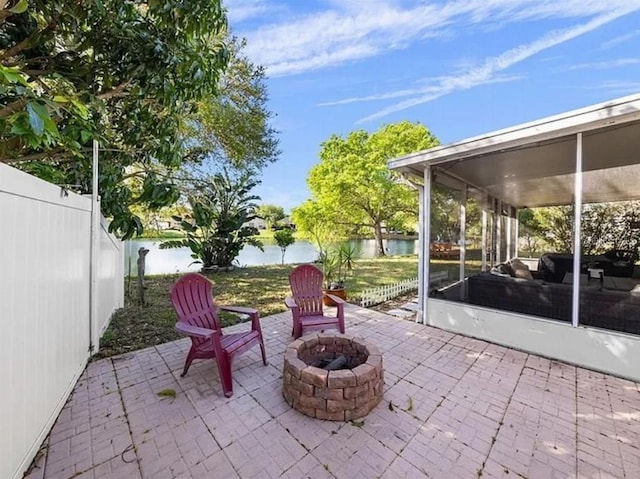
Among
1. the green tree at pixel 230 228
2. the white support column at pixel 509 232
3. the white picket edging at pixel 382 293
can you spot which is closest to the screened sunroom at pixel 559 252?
the white picket edging at pixel 382 293

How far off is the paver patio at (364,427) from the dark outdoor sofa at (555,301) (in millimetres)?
603

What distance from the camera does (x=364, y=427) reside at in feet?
7.13

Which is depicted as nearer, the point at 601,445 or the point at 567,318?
the point at 601,445

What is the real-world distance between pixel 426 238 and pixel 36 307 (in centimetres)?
468

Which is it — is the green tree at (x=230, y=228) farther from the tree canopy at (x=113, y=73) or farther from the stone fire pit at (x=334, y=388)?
the stone fire pit at (x=334, y=388)

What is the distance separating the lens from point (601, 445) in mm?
2010

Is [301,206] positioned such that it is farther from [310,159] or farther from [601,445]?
[601,445]

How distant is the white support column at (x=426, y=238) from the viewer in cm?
457

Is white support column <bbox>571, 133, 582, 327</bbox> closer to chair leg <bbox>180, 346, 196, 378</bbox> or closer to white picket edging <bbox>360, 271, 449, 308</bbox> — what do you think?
white picket edging <bbox>360, 271, 449, 308</bbox>

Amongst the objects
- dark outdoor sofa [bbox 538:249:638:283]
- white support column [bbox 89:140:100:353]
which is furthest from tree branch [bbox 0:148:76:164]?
dark outdoor sofa [bbox 538:249:638:283]

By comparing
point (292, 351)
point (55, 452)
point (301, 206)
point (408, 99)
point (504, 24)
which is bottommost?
point (55, 452)

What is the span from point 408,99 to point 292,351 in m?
14.1

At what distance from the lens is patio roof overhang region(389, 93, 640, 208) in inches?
119

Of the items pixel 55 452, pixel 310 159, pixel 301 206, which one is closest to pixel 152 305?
pixel 55 452
